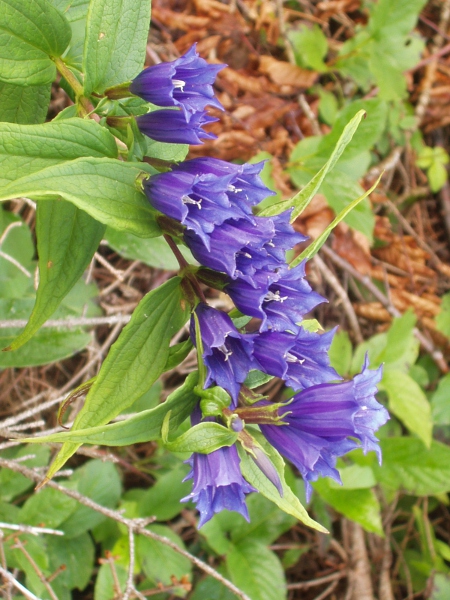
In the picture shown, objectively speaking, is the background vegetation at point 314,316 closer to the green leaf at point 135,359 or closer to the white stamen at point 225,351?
the green leaf at point 135,359

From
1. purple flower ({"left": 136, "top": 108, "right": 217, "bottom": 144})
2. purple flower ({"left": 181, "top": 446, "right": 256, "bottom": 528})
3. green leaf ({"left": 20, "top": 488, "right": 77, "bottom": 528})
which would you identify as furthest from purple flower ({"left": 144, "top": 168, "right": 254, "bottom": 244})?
green leaf ({"left": 20, "top": 488, "right": 77, "bottom": 528})

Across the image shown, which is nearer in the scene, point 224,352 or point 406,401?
point 224,352

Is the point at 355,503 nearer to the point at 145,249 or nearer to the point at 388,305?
the point at 388,305

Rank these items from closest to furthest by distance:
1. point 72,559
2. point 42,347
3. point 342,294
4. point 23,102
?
point 23,102, point 42,347, point 72,559, point 342,294

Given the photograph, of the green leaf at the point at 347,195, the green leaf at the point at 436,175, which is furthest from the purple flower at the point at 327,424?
the green leaf at the point at 436,175

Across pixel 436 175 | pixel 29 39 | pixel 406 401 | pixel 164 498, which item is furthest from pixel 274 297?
pixel 436 175
